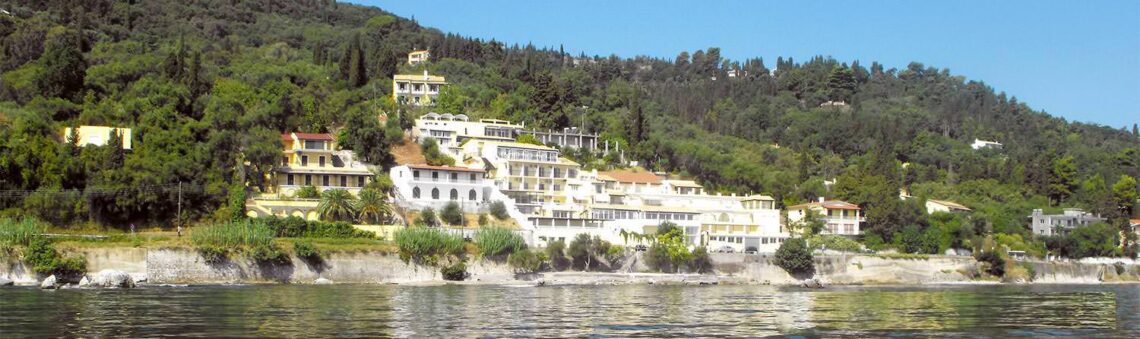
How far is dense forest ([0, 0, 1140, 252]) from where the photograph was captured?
222 feet

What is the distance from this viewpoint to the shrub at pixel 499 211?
7688 centimetres

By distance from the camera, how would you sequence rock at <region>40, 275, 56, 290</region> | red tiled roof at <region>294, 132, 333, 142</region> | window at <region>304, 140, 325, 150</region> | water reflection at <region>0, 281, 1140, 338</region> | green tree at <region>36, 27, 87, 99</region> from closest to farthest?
water reflection at <region>0, 281, 1140, 338</region> → rock at <region>40, 275, 56, 290</region> → red tiled roof at <region>294, 132, 333, 142</region> → window at <region>304, 140, 325, 150</region> → green tree at <region>36, 27, 87, 99</region>

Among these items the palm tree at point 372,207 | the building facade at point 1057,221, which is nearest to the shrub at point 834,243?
the building facade at point 1057,221

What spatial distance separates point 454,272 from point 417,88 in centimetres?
4682

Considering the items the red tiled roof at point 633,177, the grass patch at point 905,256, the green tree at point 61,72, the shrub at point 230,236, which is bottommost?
the grass patch at point 905,256

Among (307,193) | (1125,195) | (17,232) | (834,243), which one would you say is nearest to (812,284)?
Result: (834,243)

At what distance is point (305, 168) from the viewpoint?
7594 cm

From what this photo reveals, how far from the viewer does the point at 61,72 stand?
261ft

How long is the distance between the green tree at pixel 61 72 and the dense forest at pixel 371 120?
132mm

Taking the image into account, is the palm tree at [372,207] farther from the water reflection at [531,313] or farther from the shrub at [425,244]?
the water reflection at [531,313]

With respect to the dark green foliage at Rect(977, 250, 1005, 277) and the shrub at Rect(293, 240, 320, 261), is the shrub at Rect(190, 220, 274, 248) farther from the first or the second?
the dark green foliage at Rect(977, 250, 1005, 277)

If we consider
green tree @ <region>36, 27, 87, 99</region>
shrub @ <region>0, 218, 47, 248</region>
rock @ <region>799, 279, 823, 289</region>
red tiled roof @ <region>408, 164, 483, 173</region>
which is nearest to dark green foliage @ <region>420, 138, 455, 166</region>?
red tiled roof @ <region>408, 164, 483, 173</region>

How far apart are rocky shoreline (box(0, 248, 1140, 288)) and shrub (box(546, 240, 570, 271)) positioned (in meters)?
1.69

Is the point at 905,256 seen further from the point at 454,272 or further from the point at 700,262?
the point at 454,272
